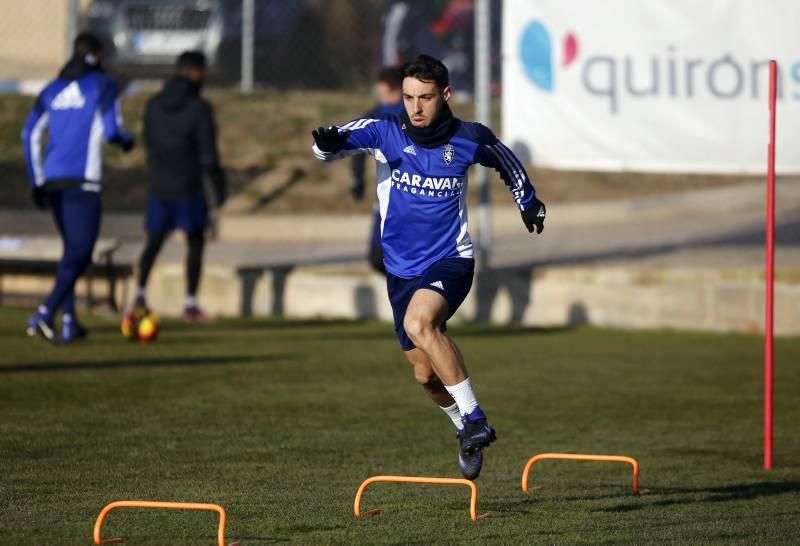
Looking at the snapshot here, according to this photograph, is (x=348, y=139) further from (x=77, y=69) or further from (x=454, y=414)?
(x=77, y=69)

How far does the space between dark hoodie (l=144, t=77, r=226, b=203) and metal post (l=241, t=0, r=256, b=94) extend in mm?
5675

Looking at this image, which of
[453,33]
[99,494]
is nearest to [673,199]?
[453,33]

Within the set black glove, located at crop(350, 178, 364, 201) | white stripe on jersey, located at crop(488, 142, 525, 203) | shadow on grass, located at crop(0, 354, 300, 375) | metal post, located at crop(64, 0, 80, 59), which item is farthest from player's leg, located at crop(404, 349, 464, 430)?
metal post, located at crop(64, 0, 80, 59)

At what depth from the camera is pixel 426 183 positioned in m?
7.84

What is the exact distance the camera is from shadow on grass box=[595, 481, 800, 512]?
299 inches

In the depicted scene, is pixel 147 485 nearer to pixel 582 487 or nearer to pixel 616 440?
pixel 582 487

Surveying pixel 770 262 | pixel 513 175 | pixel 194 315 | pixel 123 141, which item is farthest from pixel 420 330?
pixel 194 315

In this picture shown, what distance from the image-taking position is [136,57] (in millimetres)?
22969

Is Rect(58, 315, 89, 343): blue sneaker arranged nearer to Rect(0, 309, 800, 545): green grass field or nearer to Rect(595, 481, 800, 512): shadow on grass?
Rect(0, 309, 800, 545): green grass field

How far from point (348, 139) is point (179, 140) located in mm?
7730

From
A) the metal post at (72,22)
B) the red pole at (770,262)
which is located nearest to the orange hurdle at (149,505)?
the red pole at (770,262)

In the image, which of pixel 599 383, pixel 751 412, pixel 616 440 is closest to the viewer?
pixel 616 440

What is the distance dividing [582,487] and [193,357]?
5.47 m

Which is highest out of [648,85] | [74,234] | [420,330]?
[648,85]
